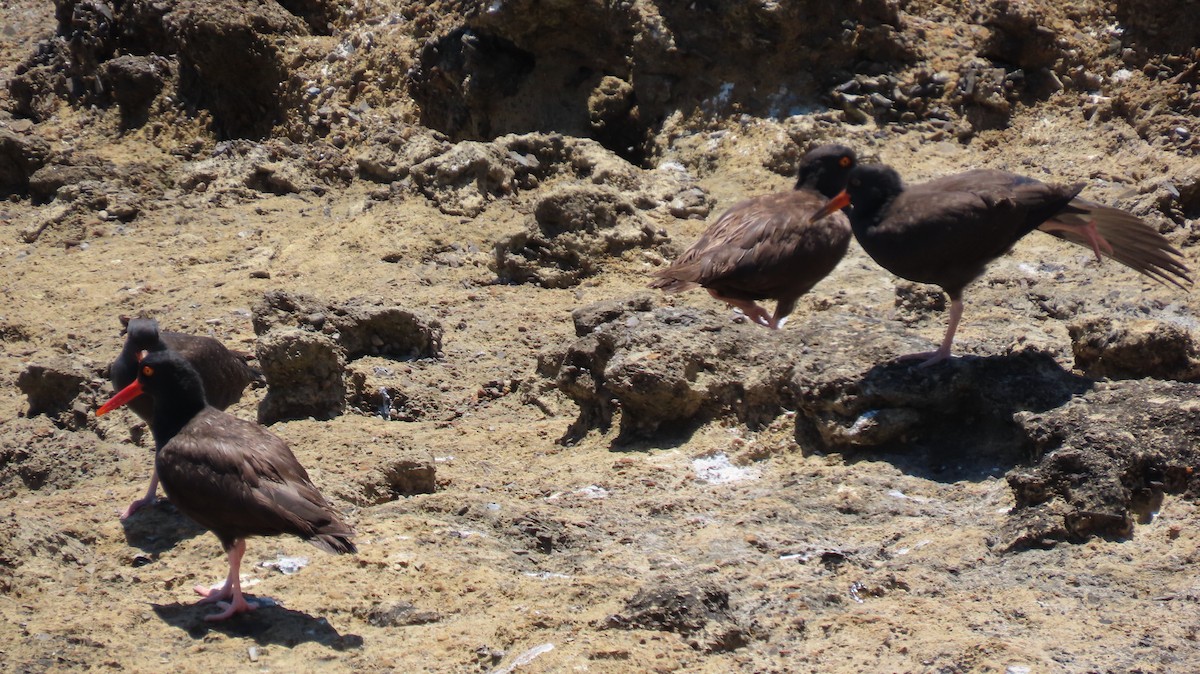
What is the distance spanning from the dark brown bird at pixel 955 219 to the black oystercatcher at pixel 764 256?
505 millimetres

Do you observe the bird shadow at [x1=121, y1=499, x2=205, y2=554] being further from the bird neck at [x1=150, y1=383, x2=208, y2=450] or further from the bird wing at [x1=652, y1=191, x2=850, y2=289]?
the bird wing at [x1=652, y1=191, x2=850, y2=289]

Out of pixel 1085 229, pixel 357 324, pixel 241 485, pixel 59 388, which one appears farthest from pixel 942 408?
pixel 59 388

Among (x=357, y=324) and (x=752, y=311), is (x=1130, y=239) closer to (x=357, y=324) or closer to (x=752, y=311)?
(x=752, y=311)

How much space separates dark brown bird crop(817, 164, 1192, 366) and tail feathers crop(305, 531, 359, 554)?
2902 mm

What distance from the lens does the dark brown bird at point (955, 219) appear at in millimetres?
6426

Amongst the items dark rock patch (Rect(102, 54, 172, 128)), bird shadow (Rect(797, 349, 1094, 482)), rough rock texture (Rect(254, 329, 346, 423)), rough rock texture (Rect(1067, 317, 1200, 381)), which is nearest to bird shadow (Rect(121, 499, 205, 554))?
rough rock texture (Rect(254, 329, 346, 423))

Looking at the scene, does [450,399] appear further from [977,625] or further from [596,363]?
[977,625]

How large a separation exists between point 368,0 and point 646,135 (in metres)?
3.33

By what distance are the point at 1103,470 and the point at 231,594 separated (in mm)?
3394

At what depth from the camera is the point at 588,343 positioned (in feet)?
23.0

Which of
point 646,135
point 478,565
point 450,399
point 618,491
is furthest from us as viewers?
point 646,135

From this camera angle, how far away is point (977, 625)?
14.5 feet

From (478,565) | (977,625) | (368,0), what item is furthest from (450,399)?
(368,0)

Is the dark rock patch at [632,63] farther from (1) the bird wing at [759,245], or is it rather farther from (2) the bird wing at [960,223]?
(2) the bird wing at [960,223]
